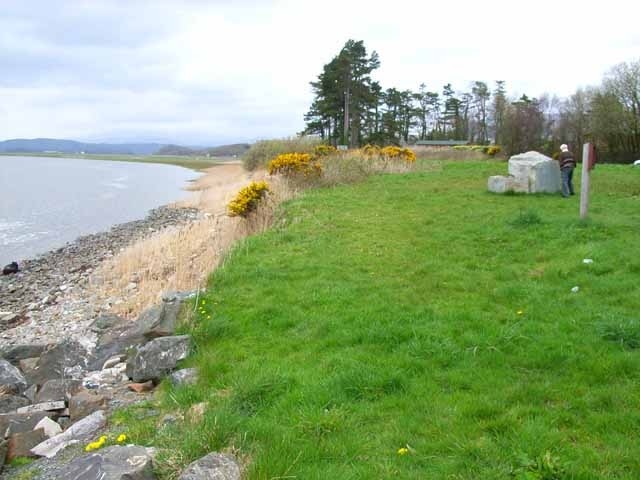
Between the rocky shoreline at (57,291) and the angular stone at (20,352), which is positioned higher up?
the angular stone at (20,352)

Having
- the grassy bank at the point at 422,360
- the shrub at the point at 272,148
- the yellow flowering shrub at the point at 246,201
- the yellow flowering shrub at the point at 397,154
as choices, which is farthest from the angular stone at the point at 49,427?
the shrub at the point at 272,148

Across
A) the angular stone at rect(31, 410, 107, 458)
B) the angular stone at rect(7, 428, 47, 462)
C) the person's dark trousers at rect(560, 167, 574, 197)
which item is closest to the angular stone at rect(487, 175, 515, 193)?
the person's dark trousers at rect(560, 167, 574, 197)

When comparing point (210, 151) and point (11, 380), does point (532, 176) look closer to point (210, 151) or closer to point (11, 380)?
point (11, 380)

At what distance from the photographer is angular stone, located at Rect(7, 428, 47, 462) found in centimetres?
440

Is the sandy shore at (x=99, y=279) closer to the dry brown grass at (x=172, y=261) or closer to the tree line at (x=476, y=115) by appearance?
the dry brown grass at (x=172, y=261)

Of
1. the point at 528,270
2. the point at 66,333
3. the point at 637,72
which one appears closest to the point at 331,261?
the point at 528,270

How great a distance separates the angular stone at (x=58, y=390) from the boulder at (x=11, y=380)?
0.49 meters

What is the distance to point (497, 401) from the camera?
13.1 feet

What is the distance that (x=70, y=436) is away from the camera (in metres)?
4.41

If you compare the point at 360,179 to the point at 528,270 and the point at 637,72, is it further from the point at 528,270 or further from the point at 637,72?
the point at 637,72

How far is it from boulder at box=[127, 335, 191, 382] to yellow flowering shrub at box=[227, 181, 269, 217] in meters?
7.45

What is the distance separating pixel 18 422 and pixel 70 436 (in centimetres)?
92

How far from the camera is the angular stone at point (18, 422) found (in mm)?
4822

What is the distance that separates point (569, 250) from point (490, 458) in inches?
219
